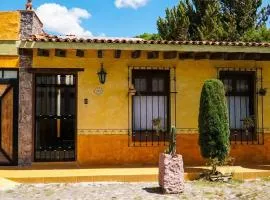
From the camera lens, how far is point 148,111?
12852 mm

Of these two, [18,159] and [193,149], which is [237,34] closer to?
[193,149]

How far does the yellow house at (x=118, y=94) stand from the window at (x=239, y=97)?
1.2 inches

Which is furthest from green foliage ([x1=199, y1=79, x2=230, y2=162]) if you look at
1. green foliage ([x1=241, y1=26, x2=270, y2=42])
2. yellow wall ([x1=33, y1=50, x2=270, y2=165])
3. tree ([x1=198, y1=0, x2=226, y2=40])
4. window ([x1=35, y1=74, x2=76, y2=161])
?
green foliage ([x1=241, y1=26, x2=270, y2=42])

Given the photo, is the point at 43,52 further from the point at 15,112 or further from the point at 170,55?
the point at 170,55

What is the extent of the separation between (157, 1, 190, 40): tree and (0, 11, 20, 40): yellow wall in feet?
60.0

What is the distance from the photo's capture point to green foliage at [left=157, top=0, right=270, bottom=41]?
28.6 metres

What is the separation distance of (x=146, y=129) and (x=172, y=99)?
46.1 inches

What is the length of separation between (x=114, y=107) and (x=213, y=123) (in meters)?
3.14

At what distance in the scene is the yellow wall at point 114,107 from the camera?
1229 centimetres

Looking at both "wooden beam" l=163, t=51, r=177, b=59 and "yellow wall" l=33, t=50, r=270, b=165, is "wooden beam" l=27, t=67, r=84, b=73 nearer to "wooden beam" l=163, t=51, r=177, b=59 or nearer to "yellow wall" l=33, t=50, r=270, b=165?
"yellow wall" l=33, t=50, r=270, b=165

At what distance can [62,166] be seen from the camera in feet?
39.0

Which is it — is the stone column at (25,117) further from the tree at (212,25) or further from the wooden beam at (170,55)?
the tree at (212,25)

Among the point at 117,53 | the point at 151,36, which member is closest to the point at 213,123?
the point at 117,53

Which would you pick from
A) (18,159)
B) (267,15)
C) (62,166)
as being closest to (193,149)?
(62,166)
